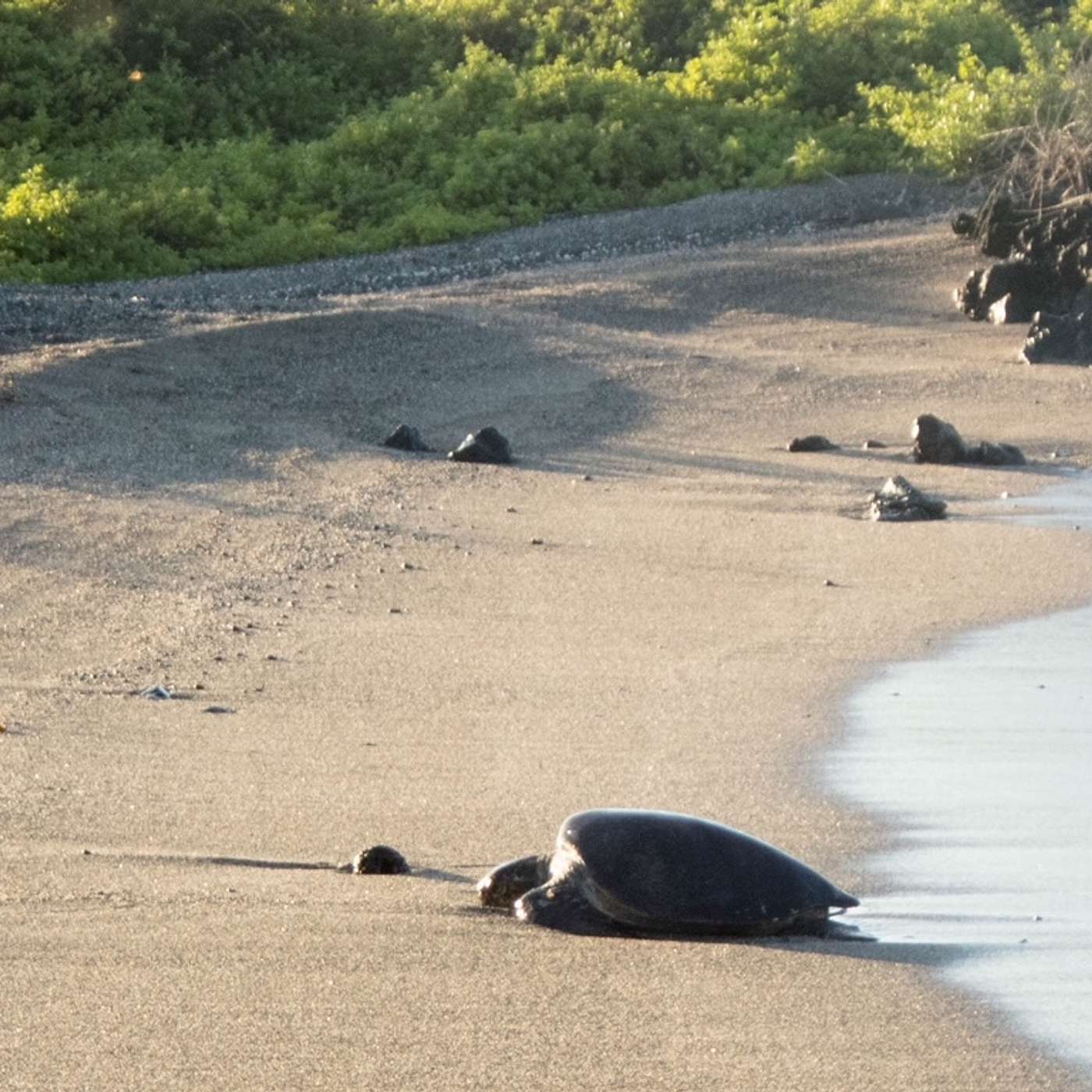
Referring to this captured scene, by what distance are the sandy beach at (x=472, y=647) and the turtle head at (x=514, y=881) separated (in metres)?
0.05

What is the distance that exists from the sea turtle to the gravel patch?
10.3 metres

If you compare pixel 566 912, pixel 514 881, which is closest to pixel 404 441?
pixel 514 881

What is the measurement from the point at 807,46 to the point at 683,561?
50.1 feet

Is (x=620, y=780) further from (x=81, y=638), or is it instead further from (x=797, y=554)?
(x=797, y=554)

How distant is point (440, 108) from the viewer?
23000mm

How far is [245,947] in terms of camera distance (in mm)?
4199

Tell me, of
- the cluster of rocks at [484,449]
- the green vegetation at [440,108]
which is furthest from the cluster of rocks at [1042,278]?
the cluster of rocks at [484,449]

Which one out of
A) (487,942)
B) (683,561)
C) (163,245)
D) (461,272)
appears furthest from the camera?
(163,245)

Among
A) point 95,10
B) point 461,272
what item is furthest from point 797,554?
point 95,10

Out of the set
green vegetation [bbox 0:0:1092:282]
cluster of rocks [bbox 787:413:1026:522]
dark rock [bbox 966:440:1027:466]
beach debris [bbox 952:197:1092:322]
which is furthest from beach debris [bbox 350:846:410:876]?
green vegetation [bbox 0:0:1092:282]

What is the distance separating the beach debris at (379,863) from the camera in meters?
4.86

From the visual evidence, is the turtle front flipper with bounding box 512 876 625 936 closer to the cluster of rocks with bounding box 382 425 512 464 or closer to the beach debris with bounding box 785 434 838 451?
the cluster of rocks with bounding box 382 425 512 464

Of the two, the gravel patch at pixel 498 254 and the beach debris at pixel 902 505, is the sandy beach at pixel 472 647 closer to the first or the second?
the beach debris at pixel 902 505

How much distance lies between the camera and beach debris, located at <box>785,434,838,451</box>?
12703 millimetres
